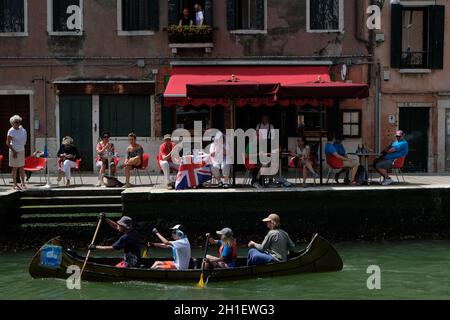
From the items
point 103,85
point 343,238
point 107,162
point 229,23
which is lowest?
point 343,238

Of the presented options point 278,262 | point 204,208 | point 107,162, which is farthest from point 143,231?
A: point 278,262

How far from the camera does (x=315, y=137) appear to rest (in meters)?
20.7

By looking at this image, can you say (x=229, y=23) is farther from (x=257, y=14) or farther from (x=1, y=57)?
(x=1, y=57)

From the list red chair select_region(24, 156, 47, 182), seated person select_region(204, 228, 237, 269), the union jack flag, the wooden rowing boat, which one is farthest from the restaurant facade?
seated person select_region(204, 228, 237, 269)

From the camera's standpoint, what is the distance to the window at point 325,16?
20.8 metres

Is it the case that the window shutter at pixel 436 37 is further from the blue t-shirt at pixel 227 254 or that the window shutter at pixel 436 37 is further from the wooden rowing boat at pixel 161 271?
the blue t-shirt at pixel 227 254

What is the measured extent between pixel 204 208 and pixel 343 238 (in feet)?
10.1

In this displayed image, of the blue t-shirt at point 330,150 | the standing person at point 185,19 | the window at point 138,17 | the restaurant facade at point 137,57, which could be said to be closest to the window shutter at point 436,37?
the restaurant facade at point 137,57

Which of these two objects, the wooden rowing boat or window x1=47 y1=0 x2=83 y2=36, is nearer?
the wooden rowing boat

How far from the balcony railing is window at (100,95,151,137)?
285 inches

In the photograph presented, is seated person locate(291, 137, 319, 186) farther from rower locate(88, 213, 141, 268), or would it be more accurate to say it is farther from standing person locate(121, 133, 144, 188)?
rower locate(88, 213, 141, 268)

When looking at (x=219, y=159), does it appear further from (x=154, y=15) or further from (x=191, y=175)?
(x=154, y=15)

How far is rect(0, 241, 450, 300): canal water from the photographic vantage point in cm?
1186
